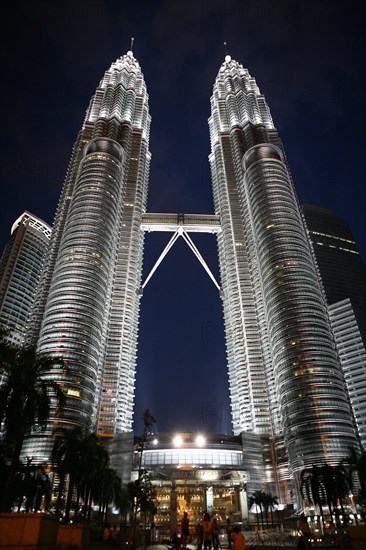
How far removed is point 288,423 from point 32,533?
139953mm

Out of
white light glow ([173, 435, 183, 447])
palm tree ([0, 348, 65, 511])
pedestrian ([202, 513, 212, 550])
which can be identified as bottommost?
pedestrian ([202, 513, 212, 550])

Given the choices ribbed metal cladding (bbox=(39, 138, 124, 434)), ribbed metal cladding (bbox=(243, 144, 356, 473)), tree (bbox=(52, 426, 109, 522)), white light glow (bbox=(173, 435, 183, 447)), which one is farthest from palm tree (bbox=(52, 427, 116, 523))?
white light glow (bbox=(173, 435, 183, 447))

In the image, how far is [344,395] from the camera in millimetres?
141125

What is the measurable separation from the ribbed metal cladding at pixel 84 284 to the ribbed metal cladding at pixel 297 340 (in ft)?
214

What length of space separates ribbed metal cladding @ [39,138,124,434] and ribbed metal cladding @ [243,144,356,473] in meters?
65.3

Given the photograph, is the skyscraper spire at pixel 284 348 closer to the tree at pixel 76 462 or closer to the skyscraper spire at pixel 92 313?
the skyscraper spire at pixel 92 313

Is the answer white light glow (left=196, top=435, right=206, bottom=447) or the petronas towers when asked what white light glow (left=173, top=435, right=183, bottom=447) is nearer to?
white light glow (left=196, top=435, right=206, bottom=447)

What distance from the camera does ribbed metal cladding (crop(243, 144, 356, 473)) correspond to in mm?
133500

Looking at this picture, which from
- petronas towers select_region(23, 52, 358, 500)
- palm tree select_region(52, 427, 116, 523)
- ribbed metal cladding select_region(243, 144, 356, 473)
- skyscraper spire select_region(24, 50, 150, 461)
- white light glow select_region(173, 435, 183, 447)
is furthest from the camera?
white light glow select_region(173, 435, 183, 447)

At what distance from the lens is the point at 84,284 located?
523ft

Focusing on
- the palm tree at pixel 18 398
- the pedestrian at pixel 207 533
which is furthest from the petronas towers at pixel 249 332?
the pedestrian at pixel 207 533

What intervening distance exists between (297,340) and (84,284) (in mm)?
81668

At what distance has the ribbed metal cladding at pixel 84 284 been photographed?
465 ft

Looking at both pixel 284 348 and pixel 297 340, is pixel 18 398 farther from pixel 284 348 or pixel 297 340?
pixel 284 348
